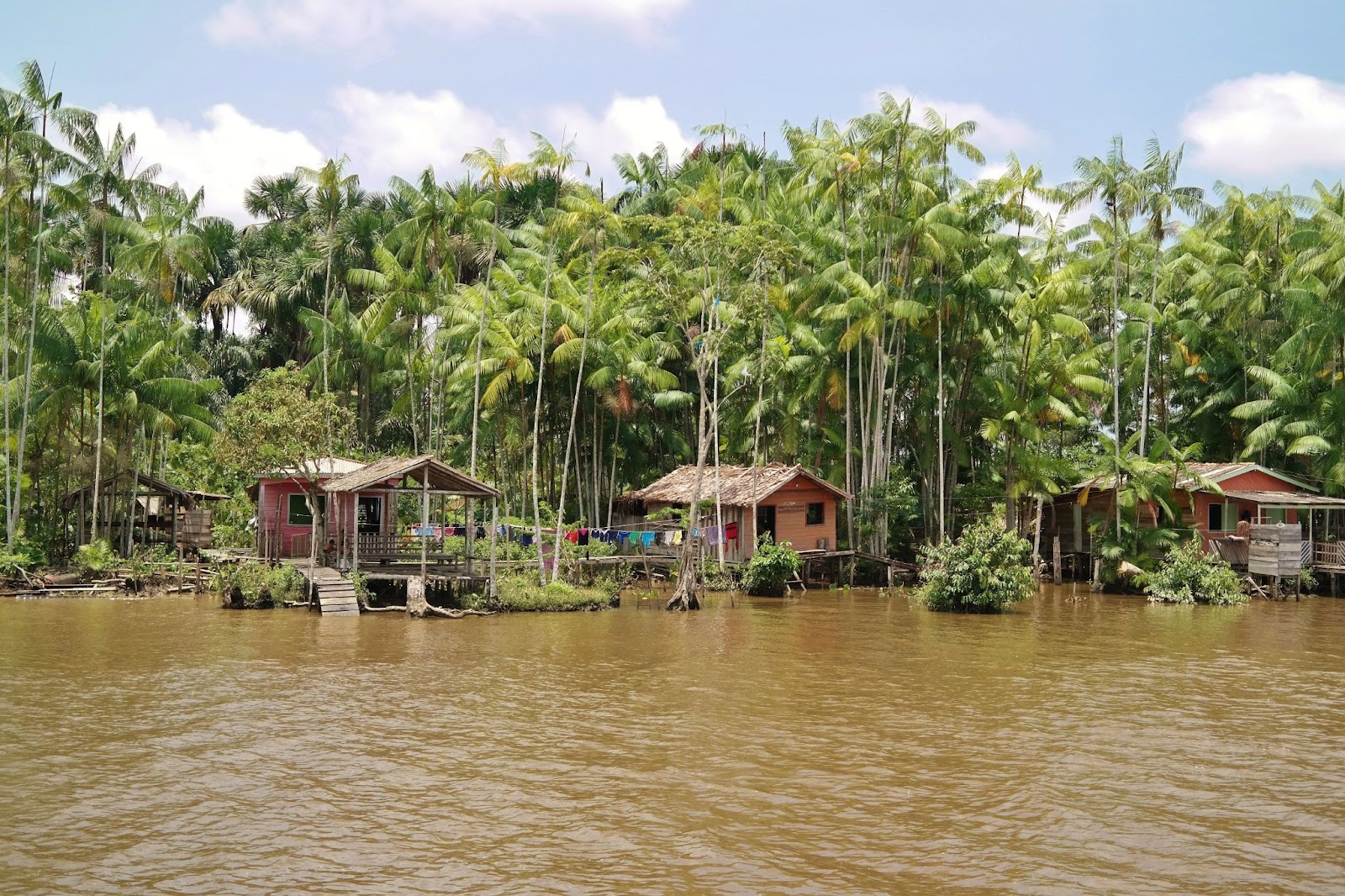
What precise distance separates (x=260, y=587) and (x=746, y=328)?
1907cm

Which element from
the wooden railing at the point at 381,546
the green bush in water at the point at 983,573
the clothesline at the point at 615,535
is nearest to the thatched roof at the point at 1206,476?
the green bush in water at the point at 983,573

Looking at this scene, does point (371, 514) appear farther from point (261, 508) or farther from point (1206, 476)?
point (1206, 476)

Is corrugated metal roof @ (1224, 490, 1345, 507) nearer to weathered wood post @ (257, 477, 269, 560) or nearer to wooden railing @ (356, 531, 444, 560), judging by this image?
wooden railing @ (356, 531, 444, 560)

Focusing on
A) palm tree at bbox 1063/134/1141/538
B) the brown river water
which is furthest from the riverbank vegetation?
the brown river water

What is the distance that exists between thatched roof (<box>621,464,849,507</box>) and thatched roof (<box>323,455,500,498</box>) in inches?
397

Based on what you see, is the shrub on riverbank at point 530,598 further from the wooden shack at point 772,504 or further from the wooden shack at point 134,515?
the wooden shack at point 134,515

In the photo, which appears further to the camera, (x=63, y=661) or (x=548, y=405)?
(x=548, y=405)

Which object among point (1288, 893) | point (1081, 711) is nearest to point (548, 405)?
point (1081, 711)

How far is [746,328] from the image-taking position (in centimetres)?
4109

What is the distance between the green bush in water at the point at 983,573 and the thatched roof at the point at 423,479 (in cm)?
1235

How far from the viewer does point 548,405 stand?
4509 cm

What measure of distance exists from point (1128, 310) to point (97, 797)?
3800 centimetres

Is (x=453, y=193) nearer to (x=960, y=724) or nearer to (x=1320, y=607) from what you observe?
(x=1320, y=607)

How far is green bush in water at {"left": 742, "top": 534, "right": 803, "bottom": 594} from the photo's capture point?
1382 inches
